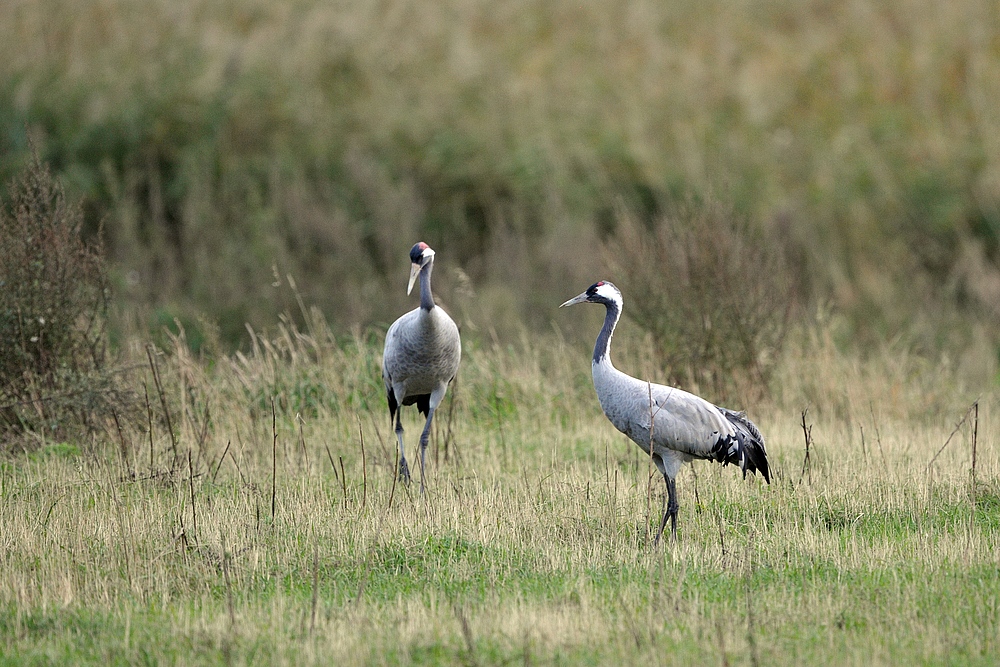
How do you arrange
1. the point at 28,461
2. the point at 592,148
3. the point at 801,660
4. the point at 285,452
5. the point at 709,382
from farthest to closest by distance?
the point at 592,148 → the point at 709,382 → the point at 285,452 → the point at 28,461 → the point at 801,660

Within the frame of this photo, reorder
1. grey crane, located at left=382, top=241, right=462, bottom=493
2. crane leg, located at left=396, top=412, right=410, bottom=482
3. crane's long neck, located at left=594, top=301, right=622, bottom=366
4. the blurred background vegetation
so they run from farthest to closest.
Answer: the blurred background vegetation, grey crane, located at left=382, top=241, right=462, bottom=493, crane leg, located at left=396, top=412, right=410, bottom=482, crane's long neck, located at left=594, top=301, right=622, bottom=366

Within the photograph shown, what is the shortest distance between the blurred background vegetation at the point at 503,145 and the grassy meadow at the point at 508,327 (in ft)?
0.22

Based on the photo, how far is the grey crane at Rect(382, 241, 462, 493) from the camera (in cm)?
825

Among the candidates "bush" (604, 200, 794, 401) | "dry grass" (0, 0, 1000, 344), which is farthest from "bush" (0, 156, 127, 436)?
"dry grass" (0, 0, 1000, 344)

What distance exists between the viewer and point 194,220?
15.8 meters

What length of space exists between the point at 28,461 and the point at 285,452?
1.75 m

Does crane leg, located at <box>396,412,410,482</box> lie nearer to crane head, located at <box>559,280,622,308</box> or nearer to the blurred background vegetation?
crane head, located at <box>559,280,622,308</box>

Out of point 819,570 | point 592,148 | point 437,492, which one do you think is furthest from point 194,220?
point 819,570

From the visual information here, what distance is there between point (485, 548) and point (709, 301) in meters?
4.67

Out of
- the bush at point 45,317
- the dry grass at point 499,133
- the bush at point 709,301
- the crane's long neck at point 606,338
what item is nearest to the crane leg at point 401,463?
the crane's long neck at point 606,338

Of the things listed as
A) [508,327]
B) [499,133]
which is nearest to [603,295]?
[508,327]

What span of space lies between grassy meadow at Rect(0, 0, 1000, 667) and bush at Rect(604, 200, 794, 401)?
36mm

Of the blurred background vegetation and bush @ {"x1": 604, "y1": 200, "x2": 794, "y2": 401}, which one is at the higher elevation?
the blurred background vegetation

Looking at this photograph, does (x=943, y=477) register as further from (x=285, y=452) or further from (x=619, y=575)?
(x=285, y=452)
